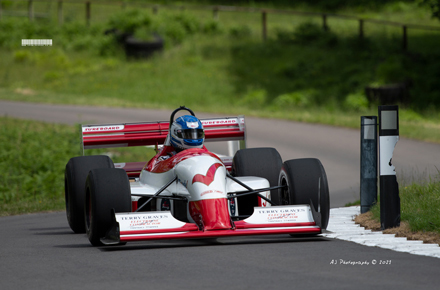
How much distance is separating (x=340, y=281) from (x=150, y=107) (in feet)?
64.3

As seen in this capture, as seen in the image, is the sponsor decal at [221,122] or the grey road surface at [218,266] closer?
the grey road surface at [218,266]

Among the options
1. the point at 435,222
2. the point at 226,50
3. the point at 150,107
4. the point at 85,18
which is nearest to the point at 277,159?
the point at 435,222

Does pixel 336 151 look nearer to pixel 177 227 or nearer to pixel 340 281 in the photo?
pixel 177 227

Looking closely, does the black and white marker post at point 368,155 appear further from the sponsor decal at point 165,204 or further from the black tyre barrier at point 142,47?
the black tyre barrier at point 142,47

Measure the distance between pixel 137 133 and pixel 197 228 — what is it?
11.8 ft

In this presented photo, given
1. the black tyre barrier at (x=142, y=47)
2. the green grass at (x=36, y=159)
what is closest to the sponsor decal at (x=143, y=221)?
the green grass at (x=36, y=159)

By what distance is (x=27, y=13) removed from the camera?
3716cm

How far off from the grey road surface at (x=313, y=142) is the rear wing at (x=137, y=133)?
1904 millimetres

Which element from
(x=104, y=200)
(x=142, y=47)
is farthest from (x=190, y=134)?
(x=142, y=47)

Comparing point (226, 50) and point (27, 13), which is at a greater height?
point (27, 13)

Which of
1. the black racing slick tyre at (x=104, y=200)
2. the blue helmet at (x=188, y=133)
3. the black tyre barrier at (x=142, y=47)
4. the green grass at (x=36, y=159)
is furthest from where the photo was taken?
the black tyre barrier at (x=142, y=47)

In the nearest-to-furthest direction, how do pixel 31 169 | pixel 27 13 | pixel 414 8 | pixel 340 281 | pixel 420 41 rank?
1. pixel 340 281
2. pixel 31 169
3. pixel 420 41
4. pixel 27 13
5. pixel 414 8

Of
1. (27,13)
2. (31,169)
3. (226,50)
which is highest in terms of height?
(27,13)

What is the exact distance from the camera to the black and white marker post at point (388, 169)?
7.39m
